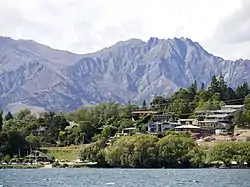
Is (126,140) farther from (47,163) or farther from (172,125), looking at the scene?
(172,125)

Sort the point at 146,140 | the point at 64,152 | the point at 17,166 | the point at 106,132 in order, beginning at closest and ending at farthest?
the point at 146,140 < the point at 17,166 < the point at 64,152 < the point at 106,132

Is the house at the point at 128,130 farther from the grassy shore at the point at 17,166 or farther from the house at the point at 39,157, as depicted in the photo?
the grassy shore at the point at 17,166

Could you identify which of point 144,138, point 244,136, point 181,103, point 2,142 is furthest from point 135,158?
point 181,103

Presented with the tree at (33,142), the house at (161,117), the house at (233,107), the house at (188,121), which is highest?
the house at (233,107)

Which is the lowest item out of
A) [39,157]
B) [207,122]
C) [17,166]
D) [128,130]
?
[17,166]

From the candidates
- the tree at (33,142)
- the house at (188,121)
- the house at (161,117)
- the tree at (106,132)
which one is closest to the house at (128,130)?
the tree at (106,132)

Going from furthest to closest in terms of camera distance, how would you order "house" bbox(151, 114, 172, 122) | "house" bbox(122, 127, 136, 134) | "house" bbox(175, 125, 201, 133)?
"house" bbox(151, 114, 172, 122) → "house" bbox(122, 127, 136, 134) → "house" bbox(175, 125, 201, 133)

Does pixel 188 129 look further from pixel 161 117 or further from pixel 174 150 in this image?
pixel 174 150

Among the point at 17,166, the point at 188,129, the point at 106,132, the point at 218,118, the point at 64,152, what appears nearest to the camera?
the point at 17,166

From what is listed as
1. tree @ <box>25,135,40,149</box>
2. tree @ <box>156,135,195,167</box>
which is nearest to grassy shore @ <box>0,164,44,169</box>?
tree @ <box>25,135,40,149</box>

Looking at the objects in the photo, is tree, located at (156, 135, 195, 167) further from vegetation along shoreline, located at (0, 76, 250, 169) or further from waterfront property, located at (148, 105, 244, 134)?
waterfront property, located at (148, 105, 244, 134)

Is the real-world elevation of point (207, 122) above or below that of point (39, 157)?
above

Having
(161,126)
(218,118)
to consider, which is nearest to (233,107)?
(218,118)

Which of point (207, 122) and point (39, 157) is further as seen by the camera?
point (207, 122)
